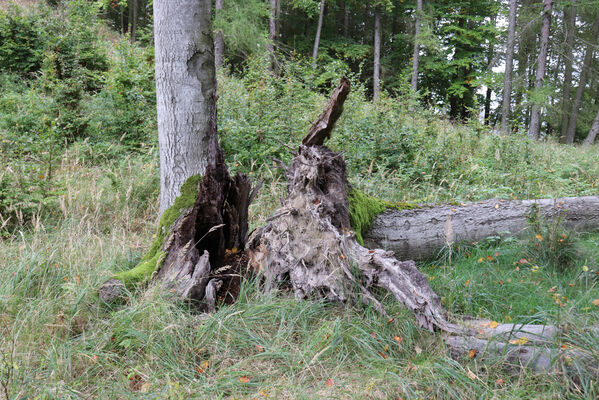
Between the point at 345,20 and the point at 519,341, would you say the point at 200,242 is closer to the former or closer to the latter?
the point at 519,341

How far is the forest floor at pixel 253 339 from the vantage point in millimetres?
2033

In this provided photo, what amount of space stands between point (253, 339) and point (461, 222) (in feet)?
9.81

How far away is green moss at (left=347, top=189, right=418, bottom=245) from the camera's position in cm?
375

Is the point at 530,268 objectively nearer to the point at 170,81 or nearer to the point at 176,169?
the point at 176,169

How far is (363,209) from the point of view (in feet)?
12.9

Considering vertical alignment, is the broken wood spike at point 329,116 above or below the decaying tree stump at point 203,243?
above

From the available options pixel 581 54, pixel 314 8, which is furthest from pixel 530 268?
pixel 581 54

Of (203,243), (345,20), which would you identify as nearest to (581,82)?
(345,20)

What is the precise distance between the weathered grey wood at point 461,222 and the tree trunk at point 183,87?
205 centimetres

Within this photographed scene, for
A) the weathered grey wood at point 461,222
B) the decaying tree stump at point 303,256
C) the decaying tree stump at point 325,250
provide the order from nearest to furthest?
the decaying tree stump at point 303,256, the decaying tree stump at point 325,250, the weathered grey wood at point 461,222

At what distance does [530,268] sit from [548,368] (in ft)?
6.31

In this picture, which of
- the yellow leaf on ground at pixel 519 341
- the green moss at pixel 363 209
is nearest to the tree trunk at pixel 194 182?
the green moss at pixel 363 209

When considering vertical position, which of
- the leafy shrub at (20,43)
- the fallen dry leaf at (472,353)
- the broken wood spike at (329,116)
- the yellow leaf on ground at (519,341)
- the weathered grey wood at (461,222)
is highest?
the leafy shrub at (20,43)

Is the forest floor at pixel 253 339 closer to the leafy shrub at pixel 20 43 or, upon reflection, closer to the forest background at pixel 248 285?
the forest background at pixel 248 285
